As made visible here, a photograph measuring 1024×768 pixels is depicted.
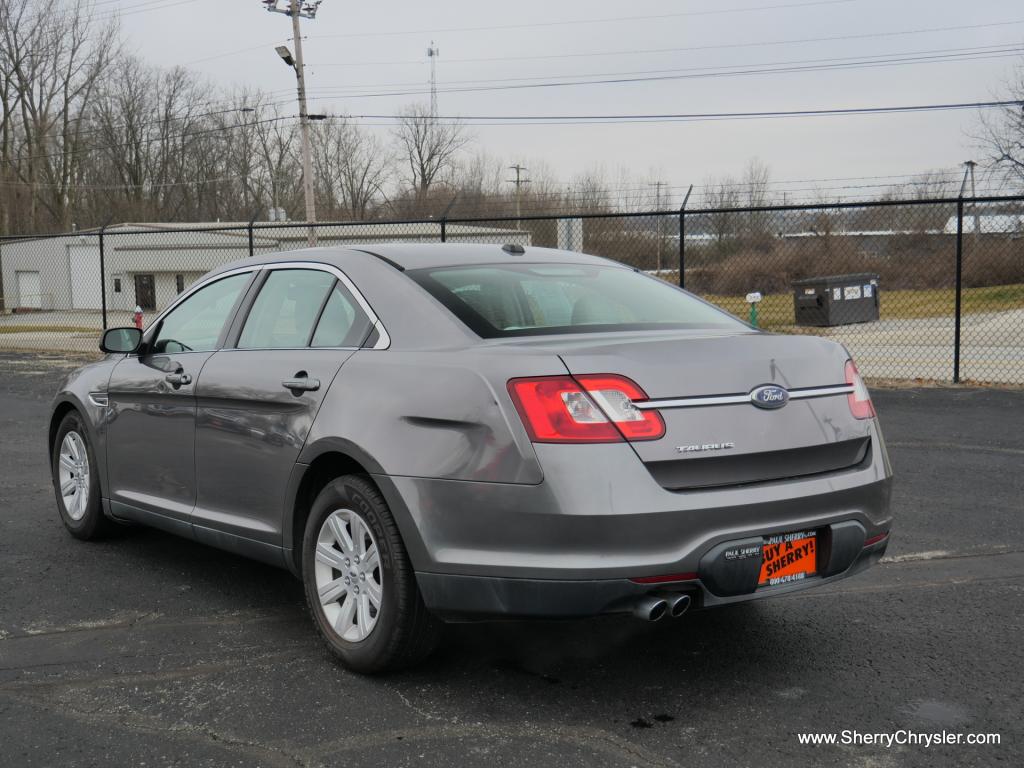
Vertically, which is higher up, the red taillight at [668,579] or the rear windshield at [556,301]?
the rear windshield at [556,301]

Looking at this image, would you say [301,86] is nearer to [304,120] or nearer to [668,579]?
[304,120]

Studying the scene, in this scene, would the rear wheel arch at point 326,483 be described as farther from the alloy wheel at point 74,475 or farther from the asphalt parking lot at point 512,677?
the alloy wheel at point 74,475

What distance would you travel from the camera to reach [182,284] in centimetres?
5212

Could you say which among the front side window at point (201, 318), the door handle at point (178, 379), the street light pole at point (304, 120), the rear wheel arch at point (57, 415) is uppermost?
the street light pole at point (304, 120)

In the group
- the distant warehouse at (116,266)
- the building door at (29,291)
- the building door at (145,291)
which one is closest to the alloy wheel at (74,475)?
the distant warehouse at (116,266)

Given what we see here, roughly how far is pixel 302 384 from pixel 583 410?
1.26 metres

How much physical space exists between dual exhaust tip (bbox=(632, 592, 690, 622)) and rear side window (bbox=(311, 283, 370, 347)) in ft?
4.82

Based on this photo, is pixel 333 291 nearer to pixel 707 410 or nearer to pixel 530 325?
pixel 530 325

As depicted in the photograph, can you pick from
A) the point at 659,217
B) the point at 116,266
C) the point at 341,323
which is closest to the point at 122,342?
the point at 341,323

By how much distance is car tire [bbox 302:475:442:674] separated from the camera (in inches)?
140

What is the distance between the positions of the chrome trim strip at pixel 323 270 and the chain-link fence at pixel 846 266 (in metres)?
7.47

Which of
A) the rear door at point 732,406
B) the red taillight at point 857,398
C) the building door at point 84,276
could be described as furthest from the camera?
the building door at point 84,276

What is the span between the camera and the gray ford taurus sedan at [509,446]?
321 centimetres

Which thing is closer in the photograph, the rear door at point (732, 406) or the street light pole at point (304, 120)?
the rear door at point (732, 406)
